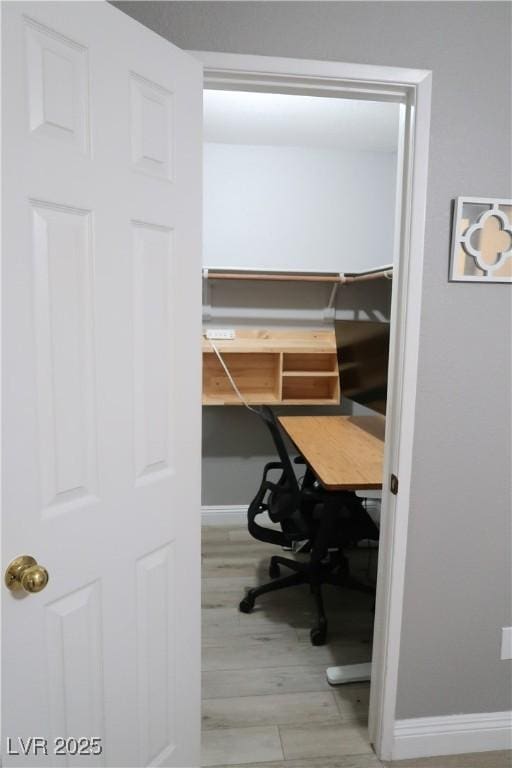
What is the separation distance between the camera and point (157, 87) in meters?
1.18

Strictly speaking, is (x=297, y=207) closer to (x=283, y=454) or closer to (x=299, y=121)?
(x=299, y=121)

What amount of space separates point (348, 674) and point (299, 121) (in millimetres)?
2702

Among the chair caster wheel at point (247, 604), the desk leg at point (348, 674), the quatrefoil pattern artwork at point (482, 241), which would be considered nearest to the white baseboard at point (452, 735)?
the desk leg at point (348, 674)

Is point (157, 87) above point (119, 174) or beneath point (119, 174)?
above

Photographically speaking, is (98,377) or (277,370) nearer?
(98,377)

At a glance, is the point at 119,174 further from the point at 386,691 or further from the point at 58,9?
the point at 386,691

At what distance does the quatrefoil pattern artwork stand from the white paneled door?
763 mm

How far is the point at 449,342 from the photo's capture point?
154cm

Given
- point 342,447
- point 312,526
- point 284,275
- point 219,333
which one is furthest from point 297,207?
point 312,526

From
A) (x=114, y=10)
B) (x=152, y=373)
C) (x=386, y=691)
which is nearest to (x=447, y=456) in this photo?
(x=386, y=691)

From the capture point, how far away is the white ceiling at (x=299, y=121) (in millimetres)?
2475

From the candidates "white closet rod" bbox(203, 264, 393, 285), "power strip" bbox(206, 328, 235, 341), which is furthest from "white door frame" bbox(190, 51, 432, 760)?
"power strip" bbox(206, 328, 235, 341)

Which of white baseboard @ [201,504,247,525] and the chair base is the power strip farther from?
the chair base

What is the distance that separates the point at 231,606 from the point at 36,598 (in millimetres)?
1672
